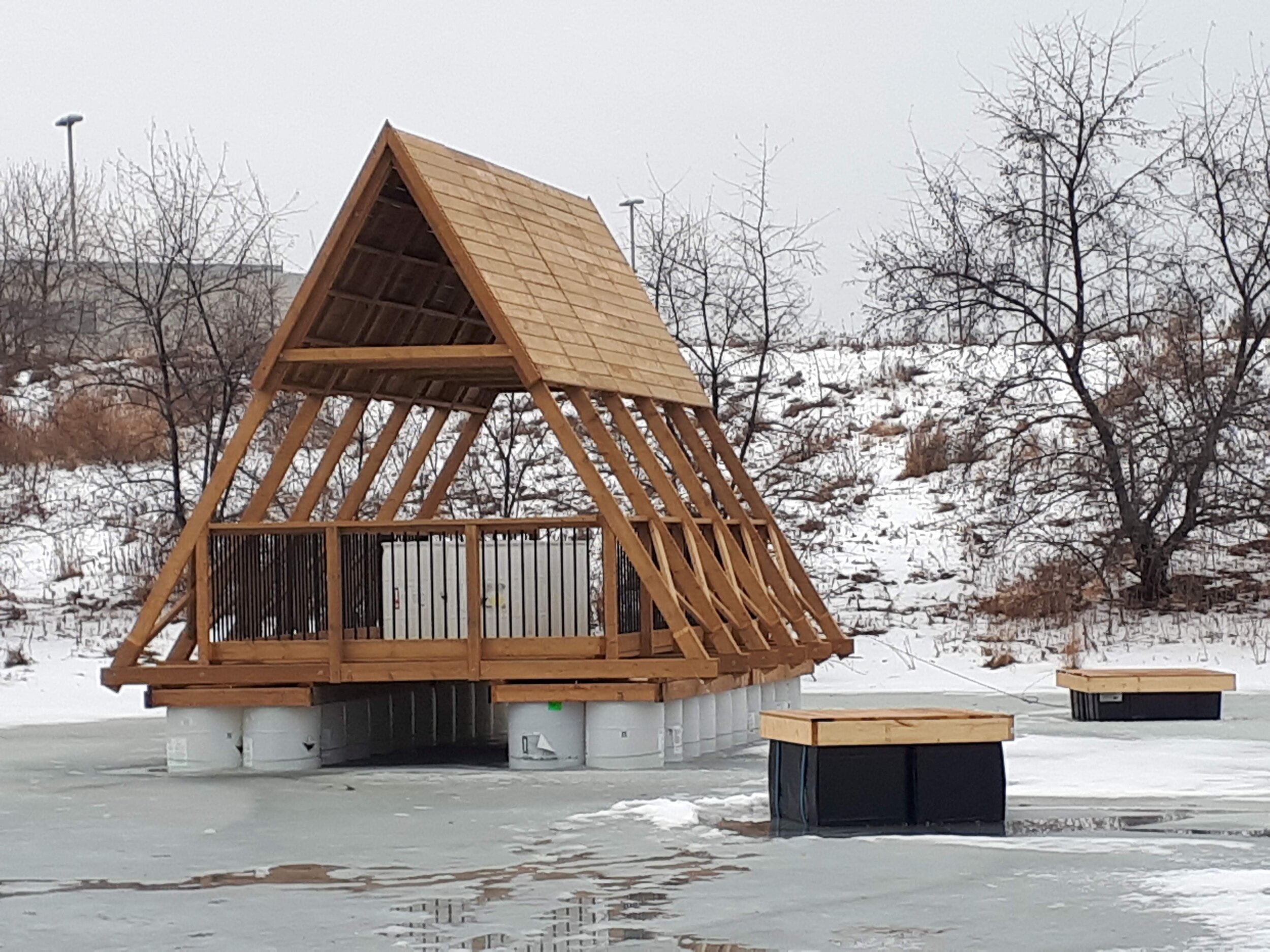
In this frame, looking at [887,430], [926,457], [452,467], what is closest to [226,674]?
[452,467]

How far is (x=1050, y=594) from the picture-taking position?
30.5 metres

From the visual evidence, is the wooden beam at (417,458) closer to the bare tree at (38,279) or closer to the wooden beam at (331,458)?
the wooden beam at (331,458)

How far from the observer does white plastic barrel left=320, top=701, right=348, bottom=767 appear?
17.4 metres

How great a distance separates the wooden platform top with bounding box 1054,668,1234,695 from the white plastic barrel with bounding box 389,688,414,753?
6572 mm

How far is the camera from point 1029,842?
1145 centimetres

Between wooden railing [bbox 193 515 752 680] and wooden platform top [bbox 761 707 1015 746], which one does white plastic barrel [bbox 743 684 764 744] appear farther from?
wooden platform top [bbox 761 707 1015 746]

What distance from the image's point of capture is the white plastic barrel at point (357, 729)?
17.9 meters

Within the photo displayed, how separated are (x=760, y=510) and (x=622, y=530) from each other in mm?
4898

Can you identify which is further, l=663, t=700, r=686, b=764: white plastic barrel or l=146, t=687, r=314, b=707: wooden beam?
l=663, t=700, r=686, b=764: white plastic barrel

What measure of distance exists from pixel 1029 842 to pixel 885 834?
36.1 inches

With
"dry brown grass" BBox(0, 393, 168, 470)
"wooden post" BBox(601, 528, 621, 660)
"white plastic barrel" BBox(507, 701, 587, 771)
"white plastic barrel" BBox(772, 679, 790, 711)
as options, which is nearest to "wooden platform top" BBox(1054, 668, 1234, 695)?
"white plastic barrel" BBox(772, 679, 790, 711)

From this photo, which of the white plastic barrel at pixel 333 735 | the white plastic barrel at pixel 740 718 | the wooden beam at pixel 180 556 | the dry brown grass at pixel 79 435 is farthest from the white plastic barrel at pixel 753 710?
the dry brown grass at pixel 79 435

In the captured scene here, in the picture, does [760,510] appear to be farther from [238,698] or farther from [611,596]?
[238,698]

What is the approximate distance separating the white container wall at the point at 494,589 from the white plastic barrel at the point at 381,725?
1505mm
